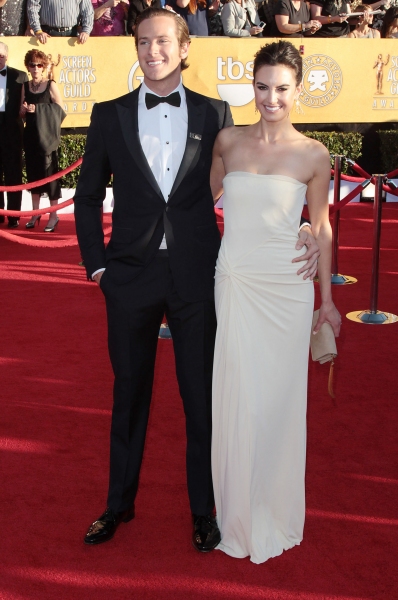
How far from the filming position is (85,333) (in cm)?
554

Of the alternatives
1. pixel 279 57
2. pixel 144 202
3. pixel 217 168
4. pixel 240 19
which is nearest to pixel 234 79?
pixel 240 19

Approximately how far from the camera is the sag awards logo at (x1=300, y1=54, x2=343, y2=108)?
11.3 meters

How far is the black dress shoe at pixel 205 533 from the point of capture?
2.91 metres

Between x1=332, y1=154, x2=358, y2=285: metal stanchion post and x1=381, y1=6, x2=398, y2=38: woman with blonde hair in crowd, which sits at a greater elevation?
x1=381, y1=6, x2=398, y2=38: woman with blonde hair in crowd

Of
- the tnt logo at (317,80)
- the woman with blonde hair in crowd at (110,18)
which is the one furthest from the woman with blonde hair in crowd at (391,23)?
the woman with blonde hair in crowd at (110,18)

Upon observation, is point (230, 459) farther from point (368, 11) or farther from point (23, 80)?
point (368, 11)

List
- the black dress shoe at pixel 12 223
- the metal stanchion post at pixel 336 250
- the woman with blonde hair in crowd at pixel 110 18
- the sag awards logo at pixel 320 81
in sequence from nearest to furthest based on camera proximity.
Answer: the metal stanchion post at pixel 336 250
the black dress shoe at pixel 12 223
the woman with blonde hair in crowd at pixel 110 18
the sag awards logo at pixel 320 81

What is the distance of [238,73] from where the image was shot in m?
11.0

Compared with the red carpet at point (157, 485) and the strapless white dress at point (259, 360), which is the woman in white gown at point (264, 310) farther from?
the red carpet at point (157, 485)

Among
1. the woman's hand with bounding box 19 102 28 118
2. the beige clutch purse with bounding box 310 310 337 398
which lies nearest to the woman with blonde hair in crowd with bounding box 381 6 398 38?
the woman's hand with bounding box 19 102 28 118

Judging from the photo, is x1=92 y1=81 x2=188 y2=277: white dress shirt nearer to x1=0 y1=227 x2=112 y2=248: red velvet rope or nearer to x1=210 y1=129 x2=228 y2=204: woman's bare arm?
x1=210 y1=129 x2=228 y2=204: woman's bare arm

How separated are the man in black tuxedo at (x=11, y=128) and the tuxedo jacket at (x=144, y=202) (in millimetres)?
6502

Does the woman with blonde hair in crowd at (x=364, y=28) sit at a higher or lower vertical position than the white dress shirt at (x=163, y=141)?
higher

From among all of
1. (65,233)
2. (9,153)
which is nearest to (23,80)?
(9,153)
